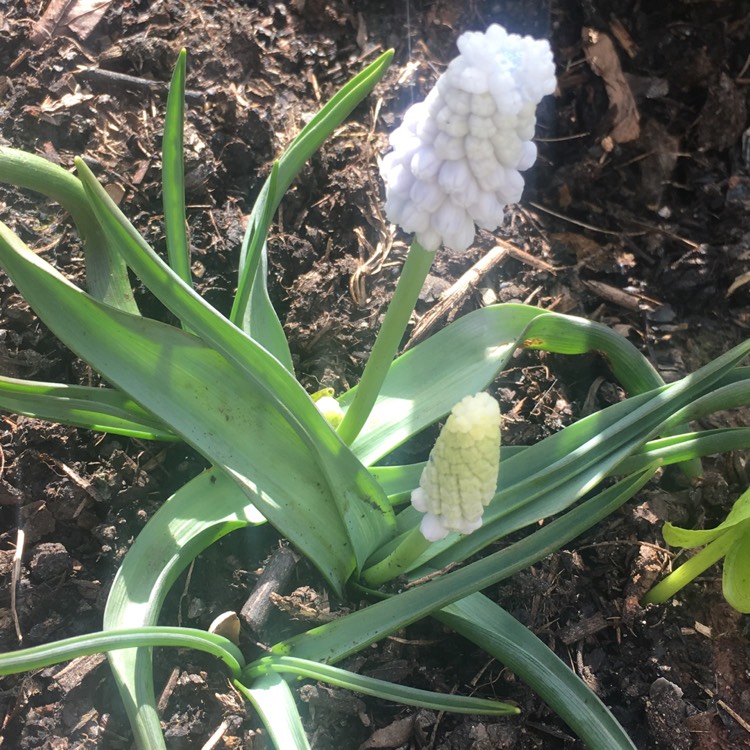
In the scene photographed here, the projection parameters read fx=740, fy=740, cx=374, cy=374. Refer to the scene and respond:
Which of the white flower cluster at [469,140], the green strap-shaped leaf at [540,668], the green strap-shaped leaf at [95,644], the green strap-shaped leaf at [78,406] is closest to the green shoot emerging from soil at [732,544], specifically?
the green strap-shaped leaf at [540,668]

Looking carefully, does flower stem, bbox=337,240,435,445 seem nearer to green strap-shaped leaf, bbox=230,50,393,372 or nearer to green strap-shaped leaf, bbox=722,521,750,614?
green strap-shaped leaf, bbox=230,50,393,372

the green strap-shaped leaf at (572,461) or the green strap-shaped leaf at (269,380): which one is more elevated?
the green strap-shaped leaf at (269,380)

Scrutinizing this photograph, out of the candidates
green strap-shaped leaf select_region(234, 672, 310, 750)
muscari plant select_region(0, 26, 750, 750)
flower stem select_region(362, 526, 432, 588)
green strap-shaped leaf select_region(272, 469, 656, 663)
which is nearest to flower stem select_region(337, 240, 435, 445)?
muscari plant select_region(0, 26, 750, 750)

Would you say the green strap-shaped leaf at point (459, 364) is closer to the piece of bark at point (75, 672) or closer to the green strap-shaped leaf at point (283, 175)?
the green strap-shaped leaf at point (283, 175)

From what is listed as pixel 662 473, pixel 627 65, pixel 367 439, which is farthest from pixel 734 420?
pixel 627 65

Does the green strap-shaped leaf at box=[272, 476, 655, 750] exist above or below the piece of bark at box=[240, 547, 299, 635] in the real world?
below

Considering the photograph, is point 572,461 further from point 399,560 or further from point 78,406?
point 78,406

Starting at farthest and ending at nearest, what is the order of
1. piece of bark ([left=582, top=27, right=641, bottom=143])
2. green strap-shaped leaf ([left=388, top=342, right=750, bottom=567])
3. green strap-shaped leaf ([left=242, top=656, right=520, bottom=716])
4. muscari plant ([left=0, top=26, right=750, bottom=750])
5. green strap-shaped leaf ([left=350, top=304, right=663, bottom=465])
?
piece of bark ([left=582, top=27, right=641, bottom=143]) → green strap-shaped leaf ([left=350, top=304, right=663, bottom=465]) → green strap-shaped leaf ([left=388, top=342, right=750, bottom=567]) → green strap-shaped leaf ([left=242, top=656, right=520, bottom=716]) → muscari plant ([left=0, top=26, right=750, bottom=750])
